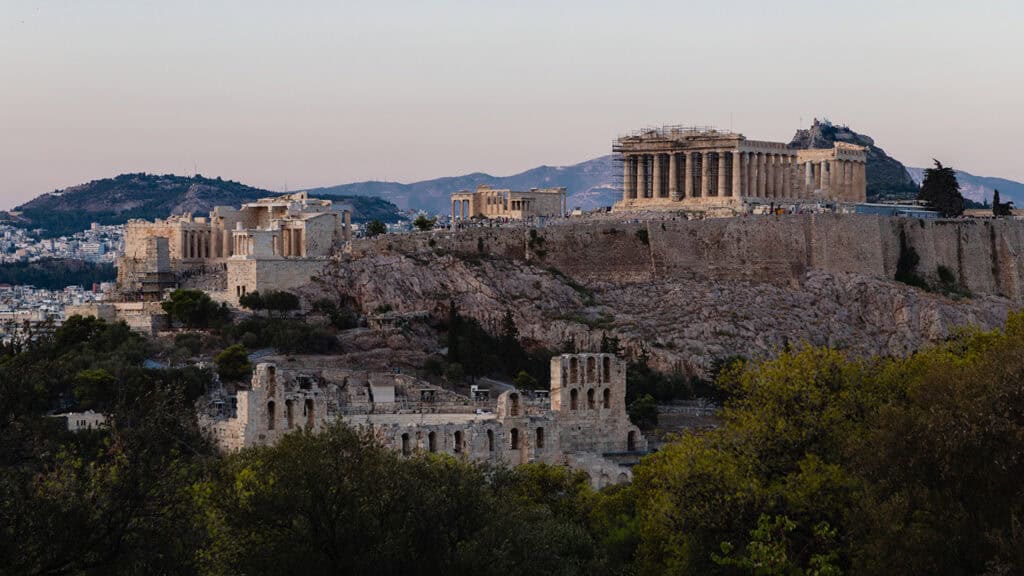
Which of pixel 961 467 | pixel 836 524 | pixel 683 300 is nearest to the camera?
pixel 961 467

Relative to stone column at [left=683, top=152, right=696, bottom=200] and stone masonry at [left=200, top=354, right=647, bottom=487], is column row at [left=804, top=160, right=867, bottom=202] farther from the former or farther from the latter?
stone masonry at [left=200, top=354, right=647, bottom=487]

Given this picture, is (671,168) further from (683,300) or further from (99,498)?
(99,498)

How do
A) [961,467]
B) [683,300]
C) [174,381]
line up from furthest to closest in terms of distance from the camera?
[683,300] → [174,381] → [961,467]

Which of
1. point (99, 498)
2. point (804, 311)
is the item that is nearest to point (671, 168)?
point (804, 311)

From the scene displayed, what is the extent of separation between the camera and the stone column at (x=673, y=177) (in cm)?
10069

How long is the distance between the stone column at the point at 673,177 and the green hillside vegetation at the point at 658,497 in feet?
200

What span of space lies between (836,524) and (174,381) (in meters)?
29.2

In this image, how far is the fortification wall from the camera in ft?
288

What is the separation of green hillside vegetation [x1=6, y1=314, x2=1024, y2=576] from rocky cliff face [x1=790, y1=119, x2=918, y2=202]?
361 feet

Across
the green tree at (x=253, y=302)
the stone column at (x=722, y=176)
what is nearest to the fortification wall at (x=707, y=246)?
the stone column at (x=722, y=176)

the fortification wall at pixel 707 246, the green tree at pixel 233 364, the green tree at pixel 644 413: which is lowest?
the green tree at pixel 644 413

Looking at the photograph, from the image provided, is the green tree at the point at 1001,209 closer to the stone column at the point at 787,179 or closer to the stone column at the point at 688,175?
the stone column at the point at 787,179

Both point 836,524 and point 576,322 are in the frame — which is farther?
point 576,322

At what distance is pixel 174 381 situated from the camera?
188ft
